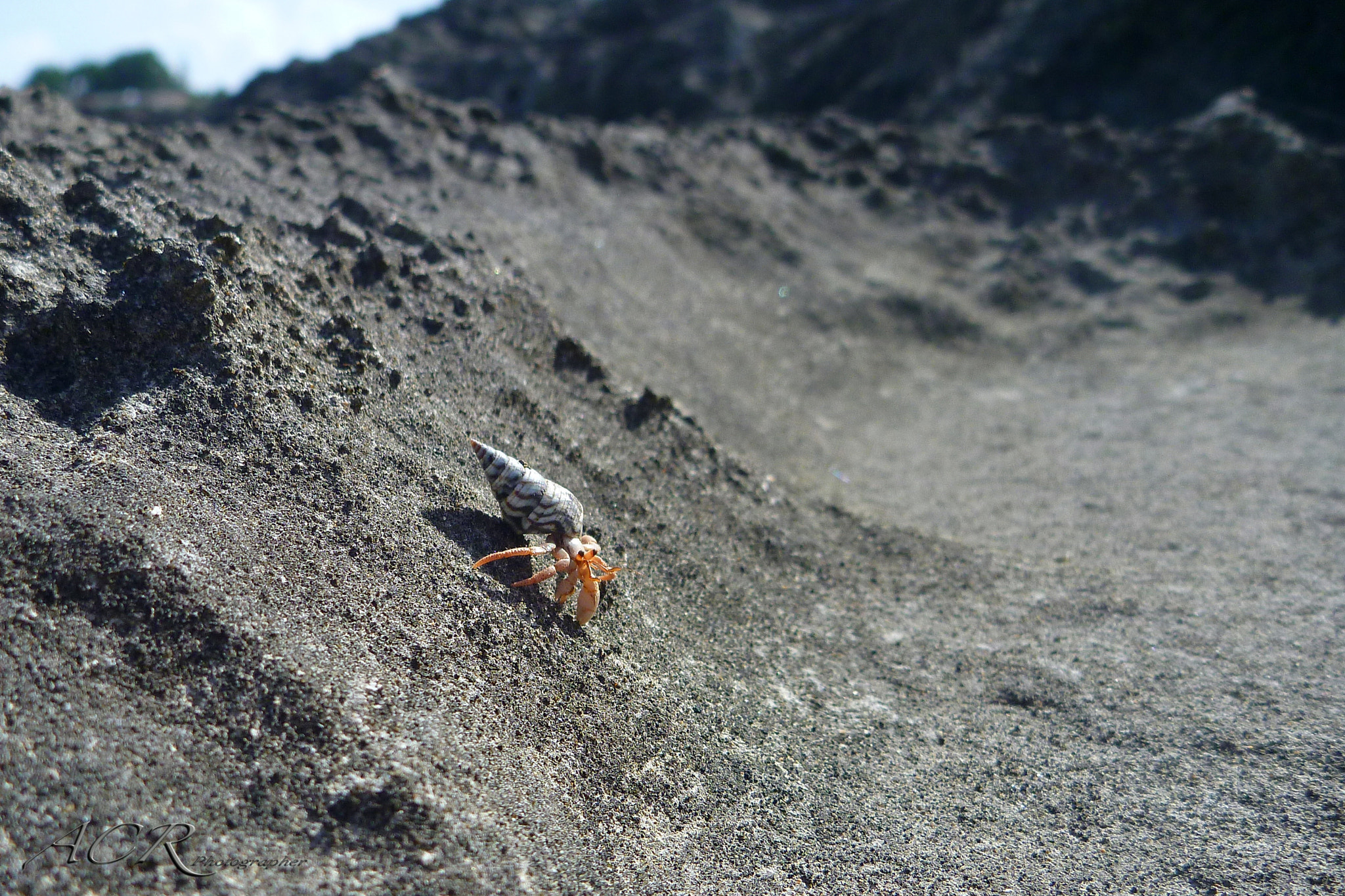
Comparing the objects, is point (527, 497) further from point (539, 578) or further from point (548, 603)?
point (548, 603)

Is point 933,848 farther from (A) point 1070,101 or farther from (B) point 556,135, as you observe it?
(A) point 1070,101

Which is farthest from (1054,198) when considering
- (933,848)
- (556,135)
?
(933,848)

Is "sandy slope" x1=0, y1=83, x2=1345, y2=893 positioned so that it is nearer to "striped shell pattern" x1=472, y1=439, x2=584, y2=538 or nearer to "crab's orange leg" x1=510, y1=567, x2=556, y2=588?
"crab's orange leg" x1=510, y1=567, x2=556, y2=588
